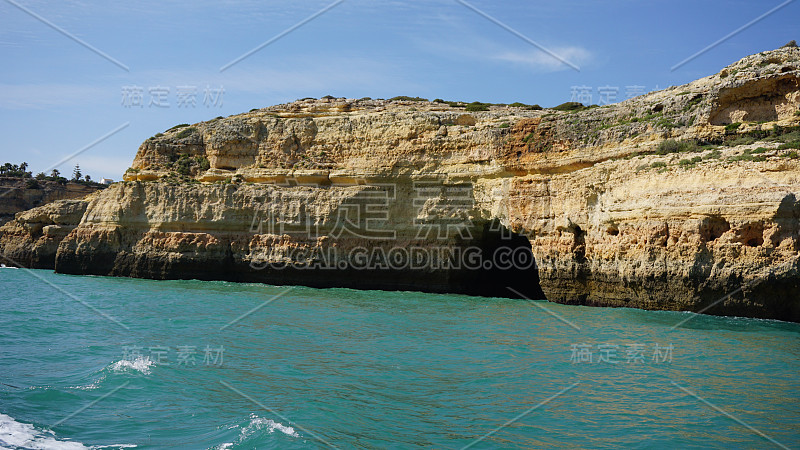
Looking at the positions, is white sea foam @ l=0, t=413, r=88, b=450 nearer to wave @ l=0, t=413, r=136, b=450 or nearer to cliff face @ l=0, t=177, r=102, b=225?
wave @ l=0, t=413, r=136, b=450

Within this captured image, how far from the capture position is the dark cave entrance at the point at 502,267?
25859 mm

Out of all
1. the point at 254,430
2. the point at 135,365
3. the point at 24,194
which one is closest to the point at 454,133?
the point at 135,365

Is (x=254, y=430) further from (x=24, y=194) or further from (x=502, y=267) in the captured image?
(x=24, y=194)

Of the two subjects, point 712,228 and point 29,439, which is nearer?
point 29,439

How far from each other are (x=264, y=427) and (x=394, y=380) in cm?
290

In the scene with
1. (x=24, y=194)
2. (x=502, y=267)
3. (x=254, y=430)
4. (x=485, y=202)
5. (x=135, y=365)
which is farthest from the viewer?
(x=24, y=194)

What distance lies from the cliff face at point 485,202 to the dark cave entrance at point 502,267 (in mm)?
70

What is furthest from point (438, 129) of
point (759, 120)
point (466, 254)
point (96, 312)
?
point (96, 312)

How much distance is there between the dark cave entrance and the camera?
2586 cm

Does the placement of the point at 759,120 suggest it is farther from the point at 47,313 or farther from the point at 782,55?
the point at 47,313

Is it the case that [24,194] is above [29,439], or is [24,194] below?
above

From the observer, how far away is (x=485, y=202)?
25.1 metres

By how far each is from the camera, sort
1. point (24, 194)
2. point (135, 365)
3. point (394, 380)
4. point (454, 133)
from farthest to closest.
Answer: point (24, 194)
point (454, 133)
point (135, 365)
point (394, 380)

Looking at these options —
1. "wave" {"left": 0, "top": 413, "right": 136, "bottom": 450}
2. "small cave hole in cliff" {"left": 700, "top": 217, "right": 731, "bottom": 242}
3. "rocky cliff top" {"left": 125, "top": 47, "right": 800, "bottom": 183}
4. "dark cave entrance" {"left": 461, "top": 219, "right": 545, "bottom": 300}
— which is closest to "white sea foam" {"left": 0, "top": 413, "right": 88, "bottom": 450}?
"wave" {"left": 0, "top": 413, "right": 136, "bottom": 450}
